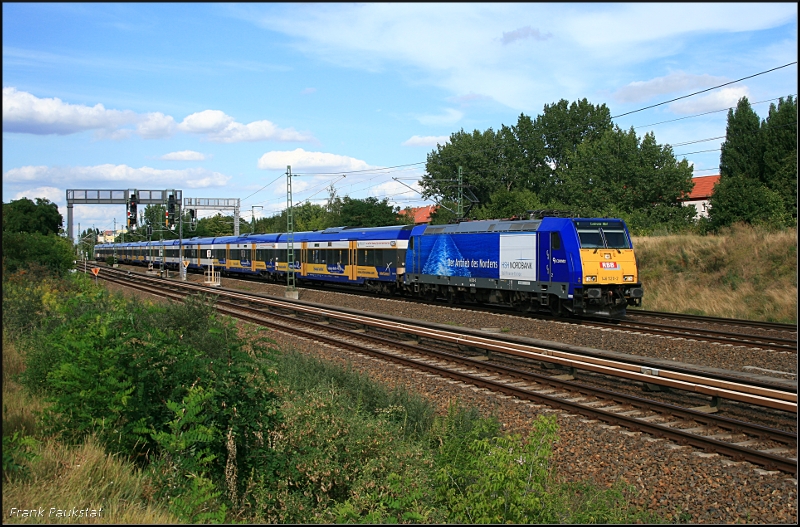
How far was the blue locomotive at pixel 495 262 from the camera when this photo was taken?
19.9 m

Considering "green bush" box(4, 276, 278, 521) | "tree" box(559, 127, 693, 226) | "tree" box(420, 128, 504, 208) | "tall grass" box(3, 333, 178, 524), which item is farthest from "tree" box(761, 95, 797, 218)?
"tall grass" box(3, 333, 178, 524)

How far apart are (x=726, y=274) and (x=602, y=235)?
29.7 ft

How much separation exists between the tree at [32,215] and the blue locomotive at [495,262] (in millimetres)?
15787

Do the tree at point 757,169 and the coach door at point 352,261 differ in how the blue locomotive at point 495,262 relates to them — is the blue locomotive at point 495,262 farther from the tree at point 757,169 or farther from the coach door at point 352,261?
the tree at point 757,169

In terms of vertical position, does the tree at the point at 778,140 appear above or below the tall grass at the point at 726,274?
above

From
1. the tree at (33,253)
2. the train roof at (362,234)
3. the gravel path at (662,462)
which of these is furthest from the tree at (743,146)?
the tree at (33,253)

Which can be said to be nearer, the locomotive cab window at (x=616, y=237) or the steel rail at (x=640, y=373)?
the steel rail at (x=640, y=373)

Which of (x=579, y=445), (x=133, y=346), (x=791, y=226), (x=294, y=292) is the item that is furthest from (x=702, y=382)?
(x=294, y=292)

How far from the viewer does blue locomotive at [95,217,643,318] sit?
1994 centimetres

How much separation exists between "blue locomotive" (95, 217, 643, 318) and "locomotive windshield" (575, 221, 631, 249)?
3 cm

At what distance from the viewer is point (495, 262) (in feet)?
75.7

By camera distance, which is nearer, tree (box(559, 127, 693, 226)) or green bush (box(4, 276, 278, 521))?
green bush (box(4, 276, 278, 521))

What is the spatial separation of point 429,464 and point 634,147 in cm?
5472

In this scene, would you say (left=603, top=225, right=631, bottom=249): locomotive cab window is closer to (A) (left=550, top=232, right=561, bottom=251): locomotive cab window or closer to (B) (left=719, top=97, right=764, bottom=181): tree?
(A) (left=550, top=232, right=561, bottom=251): locomotive cab window
